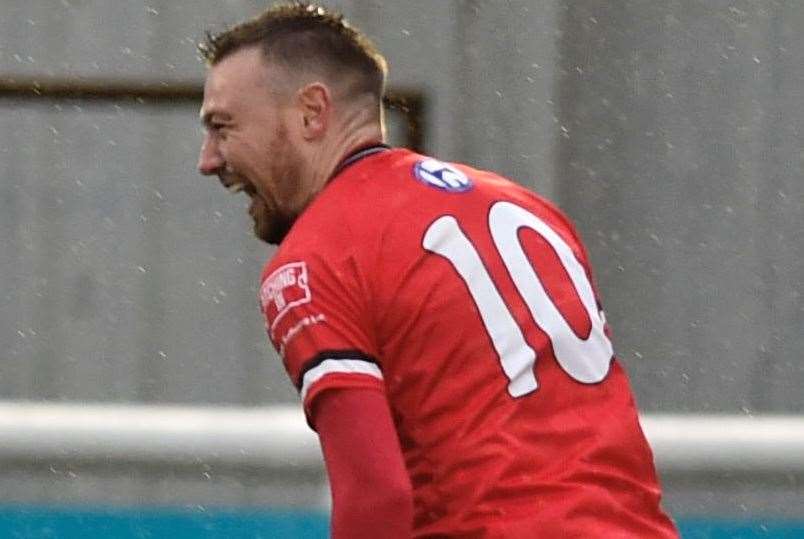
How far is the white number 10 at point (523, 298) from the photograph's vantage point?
2479 millimetres

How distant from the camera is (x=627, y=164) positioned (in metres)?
6.44

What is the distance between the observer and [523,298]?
2.51 m

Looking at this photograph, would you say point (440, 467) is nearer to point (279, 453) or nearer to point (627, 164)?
point (279, 453)

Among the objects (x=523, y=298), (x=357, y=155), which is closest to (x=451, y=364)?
(x=523, y=298)

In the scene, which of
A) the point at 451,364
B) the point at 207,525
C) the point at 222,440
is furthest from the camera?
the point at 207,525

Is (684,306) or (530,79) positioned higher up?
(530,79)

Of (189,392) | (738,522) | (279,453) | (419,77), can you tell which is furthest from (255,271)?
(279,453)

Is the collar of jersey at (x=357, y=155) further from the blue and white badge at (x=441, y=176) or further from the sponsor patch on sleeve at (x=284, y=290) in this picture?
the sponsor patch on sleeve at (x=284, y=290)

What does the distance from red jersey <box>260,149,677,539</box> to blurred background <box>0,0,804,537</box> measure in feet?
11.4

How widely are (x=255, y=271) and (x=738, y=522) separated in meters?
2.42

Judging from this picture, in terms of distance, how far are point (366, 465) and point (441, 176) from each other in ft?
1.53

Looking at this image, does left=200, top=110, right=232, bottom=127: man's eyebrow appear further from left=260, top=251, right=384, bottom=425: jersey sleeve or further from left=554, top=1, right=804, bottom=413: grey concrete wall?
left=554, top=1, right=804, bottom=413: grey concrete wall

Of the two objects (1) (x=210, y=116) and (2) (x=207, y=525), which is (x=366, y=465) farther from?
(2) (x=207, y=525)

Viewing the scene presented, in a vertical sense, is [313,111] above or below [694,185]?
above
